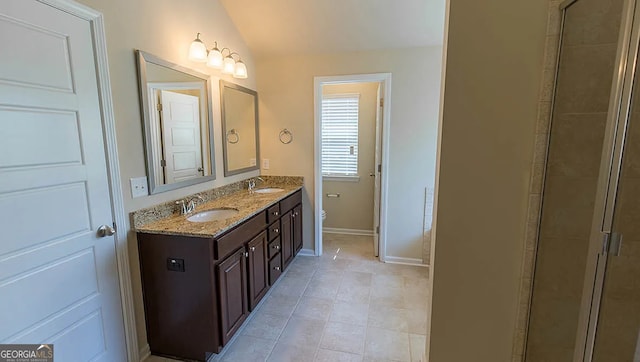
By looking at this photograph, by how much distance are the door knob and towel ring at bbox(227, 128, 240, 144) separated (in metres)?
1.51

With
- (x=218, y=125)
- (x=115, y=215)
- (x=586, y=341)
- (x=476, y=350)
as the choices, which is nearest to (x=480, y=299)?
(x=476, y=350)

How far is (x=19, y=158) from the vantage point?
4.26 feet

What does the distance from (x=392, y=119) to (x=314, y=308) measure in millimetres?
2167

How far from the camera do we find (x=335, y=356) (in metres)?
1.99

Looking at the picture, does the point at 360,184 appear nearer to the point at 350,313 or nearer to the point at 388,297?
the point at 388,297

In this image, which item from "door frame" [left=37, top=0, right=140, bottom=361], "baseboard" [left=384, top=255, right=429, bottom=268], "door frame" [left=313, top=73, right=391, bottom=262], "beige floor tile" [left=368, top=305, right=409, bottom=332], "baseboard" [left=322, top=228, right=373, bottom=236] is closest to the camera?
"door frame" [left=37, top=0, right=140, bottom=361]

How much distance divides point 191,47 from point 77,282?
5.83 feet

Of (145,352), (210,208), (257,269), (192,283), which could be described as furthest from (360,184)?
(145,352)

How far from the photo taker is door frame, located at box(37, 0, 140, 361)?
1592mm

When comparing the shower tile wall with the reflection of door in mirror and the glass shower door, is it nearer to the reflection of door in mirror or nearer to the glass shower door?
the glass shower door

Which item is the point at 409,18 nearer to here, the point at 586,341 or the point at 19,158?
the point at 586,341

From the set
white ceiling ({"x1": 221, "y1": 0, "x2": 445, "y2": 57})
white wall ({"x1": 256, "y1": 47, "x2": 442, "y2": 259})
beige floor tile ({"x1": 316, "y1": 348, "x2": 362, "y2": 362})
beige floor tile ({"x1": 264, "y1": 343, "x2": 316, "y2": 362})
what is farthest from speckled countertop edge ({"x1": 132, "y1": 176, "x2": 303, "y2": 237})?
white ceiling ({"x1": 221, "y1": 0, "x2": 445, "y2": 57})

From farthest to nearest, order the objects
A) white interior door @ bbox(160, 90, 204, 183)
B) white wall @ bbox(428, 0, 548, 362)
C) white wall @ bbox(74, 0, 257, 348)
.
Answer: white interior door @ bbox(160, 90, 204, 183), white wall @ bbox(74, 0, 257, 348), white wall @ bbox(428, 0, 548, 362)

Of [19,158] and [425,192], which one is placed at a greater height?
[19,158]
